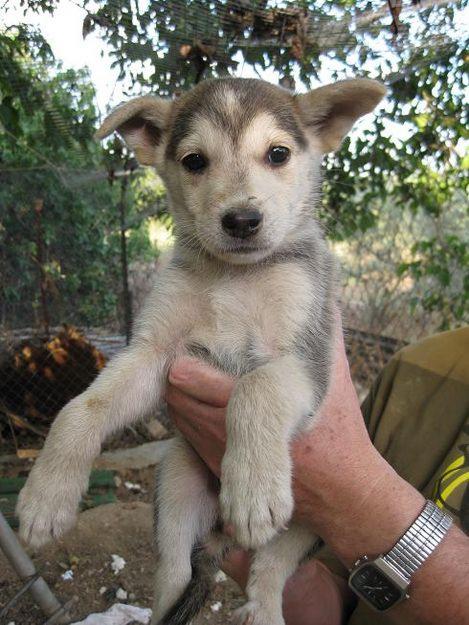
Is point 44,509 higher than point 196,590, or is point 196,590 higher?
point 44,509

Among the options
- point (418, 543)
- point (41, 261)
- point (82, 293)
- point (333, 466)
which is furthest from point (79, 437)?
point (82, 293)


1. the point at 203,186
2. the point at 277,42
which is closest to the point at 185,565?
the point at 203,186

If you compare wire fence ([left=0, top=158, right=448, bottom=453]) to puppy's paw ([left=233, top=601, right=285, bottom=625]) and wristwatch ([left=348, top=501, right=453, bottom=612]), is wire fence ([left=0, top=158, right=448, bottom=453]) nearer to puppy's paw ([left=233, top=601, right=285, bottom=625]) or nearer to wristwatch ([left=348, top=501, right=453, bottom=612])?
puppy's paw ([left=233, top=601, right=285, bottom=625])

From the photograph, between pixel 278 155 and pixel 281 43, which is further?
pixel 281 43

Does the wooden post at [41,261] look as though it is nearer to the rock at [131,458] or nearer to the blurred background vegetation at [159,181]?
the blurred background vegetation at [159,181]

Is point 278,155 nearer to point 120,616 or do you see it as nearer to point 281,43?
point 281,43

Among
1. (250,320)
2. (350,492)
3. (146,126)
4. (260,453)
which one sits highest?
(146,126)

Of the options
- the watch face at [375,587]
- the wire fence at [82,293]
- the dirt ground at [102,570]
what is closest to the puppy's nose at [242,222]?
the watch face at [375,587]

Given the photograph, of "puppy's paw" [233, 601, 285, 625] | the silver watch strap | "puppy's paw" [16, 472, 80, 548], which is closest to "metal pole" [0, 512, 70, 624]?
"puppy's paw" [16, 472, 80, 548]
